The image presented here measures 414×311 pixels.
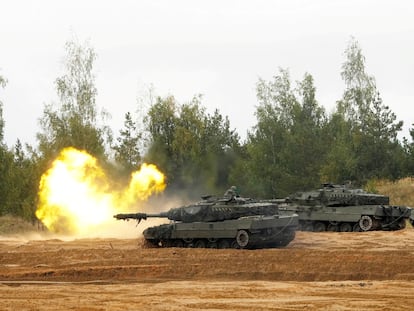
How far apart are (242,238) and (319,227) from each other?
8.96 meters

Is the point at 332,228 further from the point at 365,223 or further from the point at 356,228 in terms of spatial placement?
the point at 365,223

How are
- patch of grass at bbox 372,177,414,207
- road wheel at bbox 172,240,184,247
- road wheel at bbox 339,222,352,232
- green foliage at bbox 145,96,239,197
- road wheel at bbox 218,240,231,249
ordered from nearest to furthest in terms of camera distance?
1. road wheel at bbox 218,240,231,249
2. road wheel at bbox 172,240,184,247
3. road wheel at bbox 339,222,352,232
4. green foliage at bbox 145,96,239,197
5. patch of grass at bbox 372,177,414,207

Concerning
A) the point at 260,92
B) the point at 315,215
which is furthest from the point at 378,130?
the point at 315,215

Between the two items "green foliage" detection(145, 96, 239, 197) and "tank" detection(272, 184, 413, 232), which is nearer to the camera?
"tank" detection(272, 184, 413, 232)

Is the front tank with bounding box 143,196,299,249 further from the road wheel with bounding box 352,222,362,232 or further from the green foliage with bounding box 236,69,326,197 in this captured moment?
the green foliage with bounding box 236,69,326,197

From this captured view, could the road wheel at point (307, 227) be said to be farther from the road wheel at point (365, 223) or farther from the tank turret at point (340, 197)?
the road wheel at point (365, 223)

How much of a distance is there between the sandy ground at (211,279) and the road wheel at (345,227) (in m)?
5.16

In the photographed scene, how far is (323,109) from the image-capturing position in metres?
54.2

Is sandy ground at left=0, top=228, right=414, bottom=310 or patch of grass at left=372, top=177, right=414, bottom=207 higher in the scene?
patch of grass at left=372, top=177, right=414, bottom=207

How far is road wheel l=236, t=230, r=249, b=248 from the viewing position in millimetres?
23859

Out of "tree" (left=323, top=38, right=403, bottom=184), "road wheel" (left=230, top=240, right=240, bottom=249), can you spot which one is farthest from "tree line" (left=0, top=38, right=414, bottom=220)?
"road wheel" (left=230, top=240, right=240, bottom=249)

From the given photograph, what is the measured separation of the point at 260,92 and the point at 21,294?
143 ft

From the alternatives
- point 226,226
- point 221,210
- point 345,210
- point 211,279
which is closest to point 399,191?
point 345,210

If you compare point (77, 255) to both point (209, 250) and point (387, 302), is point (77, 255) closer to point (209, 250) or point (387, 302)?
point (209, 250)
